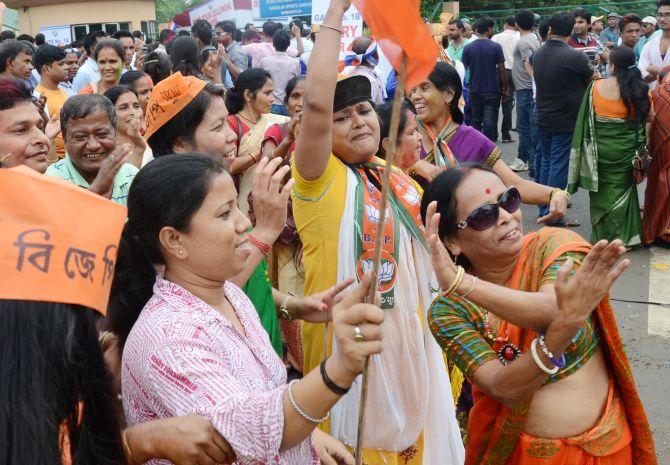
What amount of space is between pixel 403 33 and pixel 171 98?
5.31ft

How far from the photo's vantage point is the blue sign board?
50.5ft

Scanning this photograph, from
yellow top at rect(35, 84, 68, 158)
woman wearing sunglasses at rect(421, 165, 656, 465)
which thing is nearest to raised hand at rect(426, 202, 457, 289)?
woman wearing sunglasses at rect(421, 165, 656, 465)

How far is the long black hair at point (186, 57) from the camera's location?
635cm

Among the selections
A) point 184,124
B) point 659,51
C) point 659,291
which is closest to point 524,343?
point 184,124

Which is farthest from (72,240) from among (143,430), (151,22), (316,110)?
(151,22)

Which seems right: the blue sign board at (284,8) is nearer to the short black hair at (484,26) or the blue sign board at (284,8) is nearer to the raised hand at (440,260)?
the short black hair at (484,26)

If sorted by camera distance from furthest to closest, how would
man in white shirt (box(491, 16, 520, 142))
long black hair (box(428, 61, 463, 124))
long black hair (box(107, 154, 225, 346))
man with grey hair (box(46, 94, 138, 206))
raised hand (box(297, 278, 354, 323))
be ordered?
man in white shirt (box(491, 16, 520, 142)) → long black hair (box(428, 61, 463, 124)) → man with grey hair (box(46, 94, 138, 206)) → raised hand (box(297, 278, 354, 323)) → long black hair (box(107, 154, 225, 346))

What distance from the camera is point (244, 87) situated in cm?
524

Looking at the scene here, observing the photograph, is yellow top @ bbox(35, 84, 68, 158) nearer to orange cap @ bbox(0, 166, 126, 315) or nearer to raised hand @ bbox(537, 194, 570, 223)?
raised hand @ bbox(537, 194, 570, 223)

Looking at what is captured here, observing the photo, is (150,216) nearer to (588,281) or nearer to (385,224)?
(588,281)

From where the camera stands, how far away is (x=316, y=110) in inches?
92.7

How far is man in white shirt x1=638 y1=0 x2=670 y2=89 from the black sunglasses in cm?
707

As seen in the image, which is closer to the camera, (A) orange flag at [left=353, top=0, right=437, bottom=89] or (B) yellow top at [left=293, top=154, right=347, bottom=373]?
(A) orange flag at [left=353, top=0, right=437, bottom=89]

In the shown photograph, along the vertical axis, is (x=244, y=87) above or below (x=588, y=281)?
below
